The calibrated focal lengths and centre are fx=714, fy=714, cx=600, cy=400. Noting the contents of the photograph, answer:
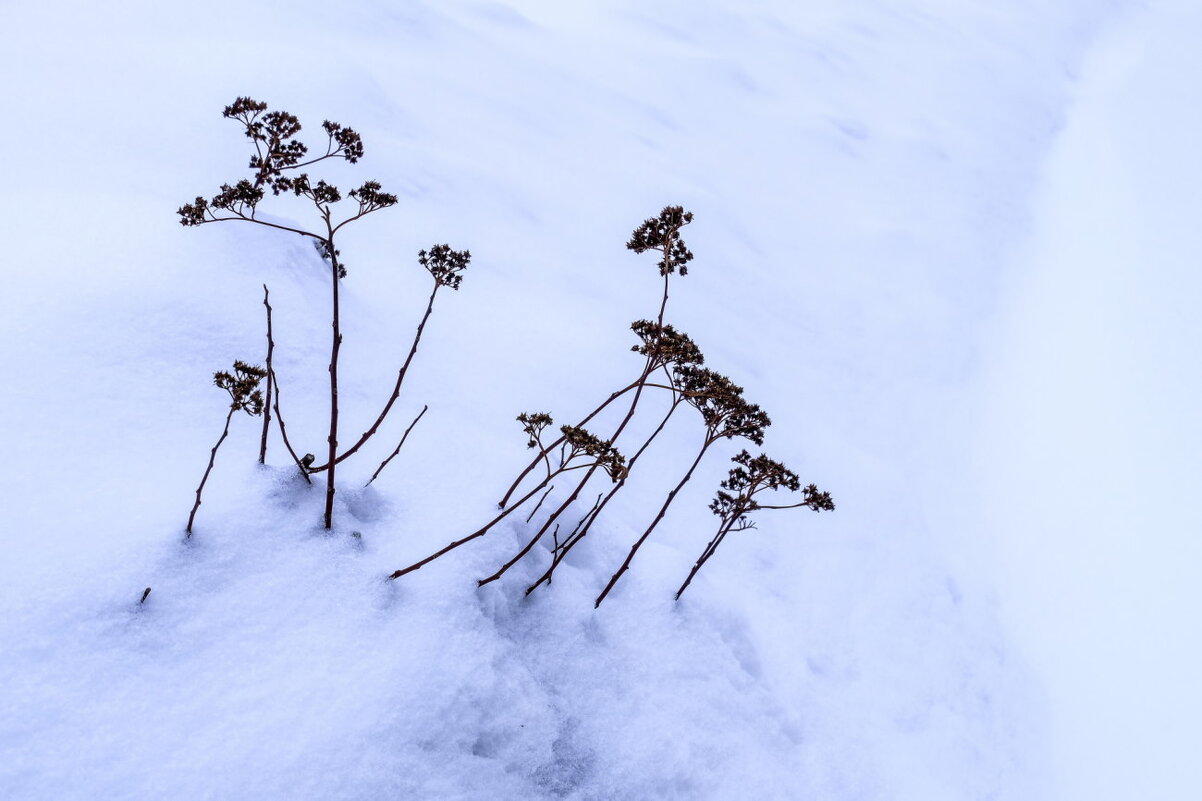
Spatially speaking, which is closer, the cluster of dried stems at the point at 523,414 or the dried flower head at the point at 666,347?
the cluster of dried stems at the point at 523,414

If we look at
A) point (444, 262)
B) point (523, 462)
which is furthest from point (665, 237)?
point (523, 462)

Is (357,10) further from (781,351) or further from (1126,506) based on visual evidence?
(1126,506)

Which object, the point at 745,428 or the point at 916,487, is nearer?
the point at 745,428

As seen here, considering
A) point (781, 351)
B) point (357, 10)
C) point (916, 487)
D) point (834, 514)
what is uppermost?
point (357, 10)

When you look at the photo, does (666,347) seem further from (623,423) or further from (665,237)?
(665,237)

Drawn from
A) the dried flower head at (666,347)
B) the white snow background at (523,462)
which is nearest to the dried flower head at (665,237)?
the dried flower head at (666,347)

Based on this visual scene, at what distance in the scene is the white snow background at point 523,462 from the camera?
1932 mm

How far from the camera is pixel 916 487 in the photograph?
16.6ft

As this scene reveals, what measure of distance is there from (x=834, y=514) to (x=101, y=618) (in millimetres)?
3685

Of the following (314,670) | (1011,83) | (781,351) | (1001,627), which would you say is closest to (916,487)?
(1001,627)

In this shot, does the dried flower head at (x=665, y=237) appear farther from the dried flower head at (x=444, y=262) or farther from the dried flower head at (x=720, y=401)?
the dried flower head at (x=444, y=262)

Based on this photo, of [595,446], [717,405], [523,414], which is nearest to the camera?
[595,446]

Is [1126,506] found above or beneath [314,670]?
above

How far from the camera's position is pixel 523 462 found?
10.0 feet
